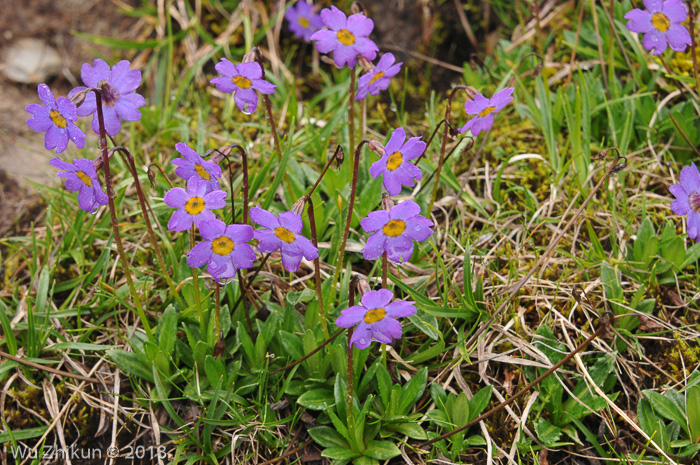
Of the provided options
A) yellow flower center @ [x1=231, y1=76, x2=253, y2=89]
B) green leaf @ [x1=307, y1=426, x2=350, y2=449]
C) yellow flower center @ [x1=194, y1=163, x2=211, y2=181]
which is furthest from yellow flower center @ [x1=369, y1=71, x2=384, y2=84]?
green leaf @ [x1=307, y1=426, x2=350, y2=449]

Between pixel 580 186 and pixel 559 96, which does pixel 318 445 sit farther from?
pixel 559 96

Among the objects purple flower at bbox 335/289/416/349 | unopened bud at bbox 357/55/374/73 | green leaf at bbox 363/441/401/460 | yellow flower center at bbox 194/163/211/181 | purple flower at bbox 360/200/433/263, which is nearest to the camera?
purple flower at bbox 335/289/416/349

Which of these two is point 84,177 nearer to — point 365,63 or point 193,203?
point 193,203

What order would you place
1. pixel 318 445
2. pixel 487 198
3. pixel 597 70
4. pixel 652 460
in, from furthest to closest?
pixel 597 70, pixel 487 198, pixel 318 445, pixel 652 460

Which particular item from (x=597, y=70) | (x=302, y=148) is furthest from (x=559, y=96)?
(x=302, y=148)

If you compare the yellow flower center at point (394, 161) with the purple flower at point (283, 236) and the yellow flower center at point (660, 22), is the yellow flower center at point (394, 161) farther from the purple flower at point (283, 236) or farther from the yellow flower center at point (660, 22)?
the yellow flower center at point (660, 22)

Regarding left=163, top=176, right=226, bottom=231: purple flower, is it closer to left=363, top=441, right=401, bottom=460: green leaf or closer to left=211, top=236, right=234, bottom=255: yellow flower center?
left=211, top=236, right=234, bottom=255: yellow flower center
